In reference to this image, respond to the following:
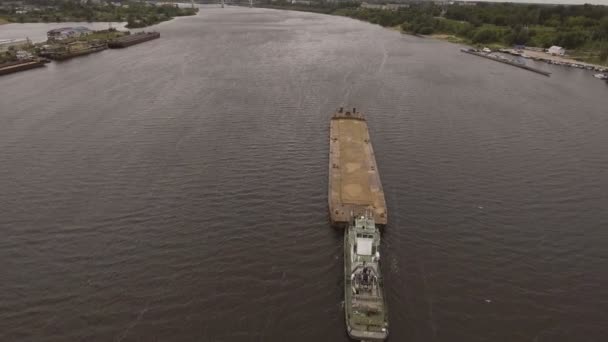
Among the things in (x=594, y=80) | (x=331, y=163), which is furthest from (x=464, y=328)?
(x=594, y=80)

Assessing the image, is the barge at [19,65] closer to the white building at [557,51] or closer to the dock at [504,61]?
the dock at [504,61]

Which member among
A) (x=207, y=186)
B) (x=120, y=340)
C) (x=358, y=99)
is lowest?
(x=120, y=340)

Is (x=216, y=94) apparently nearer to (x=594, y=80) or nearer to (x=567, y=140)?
(x=567, y=140)

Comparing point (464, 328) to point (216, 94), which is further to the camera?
point (216, 94)

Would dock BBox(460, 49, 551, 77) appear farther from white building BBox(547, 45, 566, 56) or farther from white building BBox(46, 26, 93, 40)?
white building BBox(46, 26, 93, 40)

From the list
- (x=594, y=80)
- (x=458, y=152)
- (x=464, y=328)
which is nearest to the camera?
(x=464, y=328)

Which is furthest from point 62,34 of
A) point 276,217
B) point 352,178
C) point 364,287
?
point 364,287
